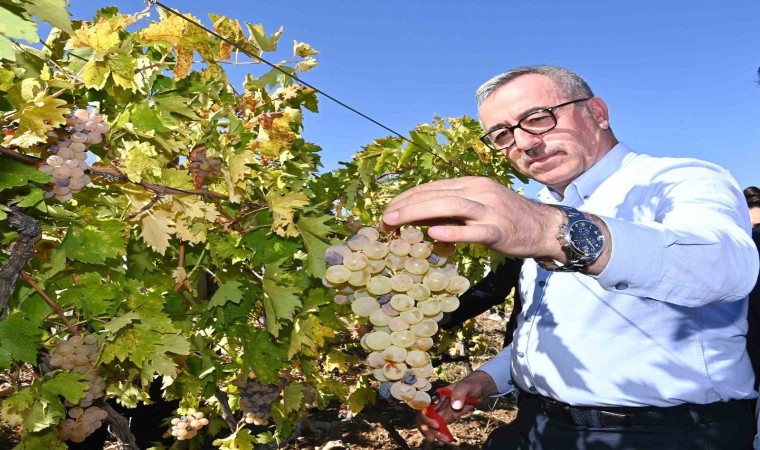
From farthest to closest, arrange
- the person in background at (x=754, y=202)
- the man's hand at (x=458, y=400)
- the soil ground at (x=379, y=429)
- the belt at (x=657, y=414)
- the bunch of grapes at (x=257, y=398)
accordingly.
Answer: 1. the person in background at (x=754, y=202)
2. the soil ground at (x=379, y=429)
3. the bunch of grapes at (x=257, y=398)
4. the man's hand at (x=458, y=400)
5. the belt at (x=657, y=414)

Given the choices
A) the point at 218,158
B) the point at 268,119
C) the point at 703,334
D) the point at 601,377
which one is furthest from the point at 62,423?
the point at 703,334

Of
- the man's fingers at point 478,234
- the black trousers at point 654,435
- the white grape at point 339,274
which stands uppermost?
the white grape at point 339,274

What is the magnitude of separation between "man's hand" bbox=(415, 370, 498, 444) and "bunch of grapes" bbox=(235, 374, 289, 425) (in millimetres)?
1397

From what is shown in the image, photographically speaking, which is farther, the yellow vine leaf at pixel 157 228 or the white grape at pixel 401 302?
the yellow vine leaf at pixel 157 228

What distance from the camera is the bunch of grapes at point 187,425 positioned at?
3.72m

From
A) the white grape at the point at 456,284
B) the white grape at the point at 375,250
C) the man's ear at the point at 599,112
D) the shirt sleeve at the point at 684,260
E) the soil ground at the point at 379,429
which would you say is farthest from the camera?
the soil ground at the point at 379,429

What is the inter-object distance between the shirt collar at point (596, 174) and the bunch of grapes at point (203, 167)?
1.32 meters

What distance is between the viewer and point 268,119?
8.45 ft

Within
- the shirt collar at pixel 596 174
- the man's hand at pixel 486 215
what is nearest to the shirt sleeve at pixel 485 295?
the shirt collar at pixel 596 174

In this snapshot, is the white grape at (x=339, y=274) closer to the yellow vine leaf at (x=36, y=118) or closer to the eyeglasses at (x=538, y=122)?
the yellow vine leaf at (x=36, y=118)

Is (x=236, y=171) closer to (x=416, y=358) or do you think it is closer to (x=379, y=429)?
(x=416, y=358)

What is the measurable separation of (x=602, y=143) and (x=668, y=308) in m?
0.70

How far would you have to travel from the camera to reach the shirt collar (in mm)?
2004

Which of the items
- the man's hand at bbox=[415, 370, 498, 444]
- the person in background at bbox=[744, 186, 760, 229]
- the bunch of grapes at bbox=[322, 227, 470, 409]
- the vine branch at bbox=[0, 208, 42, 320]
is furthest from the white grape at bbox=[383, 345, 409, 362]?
the person in background at bbox=[744, 186, 760, 229]
